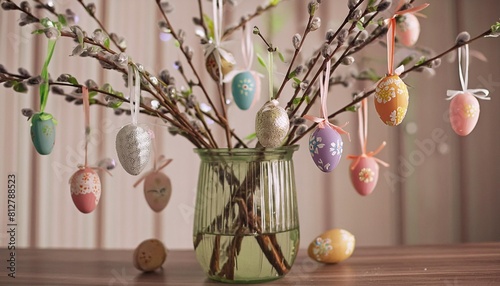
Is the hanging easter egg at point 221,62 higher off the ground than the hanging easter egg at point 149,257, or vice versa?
the hanging easter egg at point 221,62

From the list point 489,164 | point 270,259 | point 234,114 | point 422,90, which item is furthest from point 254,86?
point 489,164

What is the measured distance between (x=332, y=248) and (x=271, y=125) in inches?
13.5

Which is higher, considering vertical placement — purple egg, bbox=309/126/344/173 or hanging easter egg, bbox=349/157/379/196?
purple egg, bbox=309/126/344/173

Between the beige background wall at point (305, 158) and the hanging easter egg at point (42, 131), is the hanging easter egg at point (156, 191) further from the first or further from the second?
the beige background wall at point (305, 158)

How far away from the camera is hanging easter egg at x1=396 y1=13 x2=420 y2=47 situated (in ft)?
2.88

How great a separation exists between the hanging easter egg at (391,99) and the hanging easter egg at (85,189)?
0.41 m

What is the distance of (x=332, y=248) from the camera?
93 cm

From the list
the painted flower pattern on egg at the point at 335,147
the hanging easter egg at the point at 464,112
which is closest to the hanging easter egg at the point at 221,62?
the painted flower pattern on egg at the point at 335,147

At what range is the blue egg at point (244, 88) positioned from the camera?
84 centimetres

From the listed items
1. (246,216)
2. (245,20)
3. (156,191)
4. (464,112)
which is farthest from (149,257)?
(464,112)

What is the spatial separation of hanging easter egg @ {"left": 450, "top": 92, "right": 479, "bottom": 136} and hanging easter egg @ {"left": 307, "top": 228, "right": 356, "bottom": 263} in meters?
0.28

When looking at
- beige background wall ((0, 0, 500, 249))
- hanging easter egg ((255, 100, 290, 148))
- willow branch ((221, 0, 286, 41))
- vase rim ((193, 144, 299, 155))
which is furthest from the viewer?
beige background wall ((0, 0, 500, 249))

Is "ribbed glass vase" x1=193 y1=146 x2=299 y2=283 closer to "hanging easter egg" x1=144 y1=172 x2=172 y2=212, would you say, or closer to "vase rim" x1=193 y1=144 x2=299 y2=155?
"vase rim" x1=193 y1=144 x2=299 y2=155

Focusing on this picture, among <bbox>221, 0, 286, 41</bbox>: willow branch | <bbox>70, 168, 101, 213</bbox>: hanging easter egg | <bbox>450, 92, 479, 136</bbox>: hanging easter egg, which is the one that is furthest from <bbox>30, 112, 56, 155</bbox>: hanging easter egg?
<bbox>450, 92, 479, 136</bbox>: hanging easter egg
